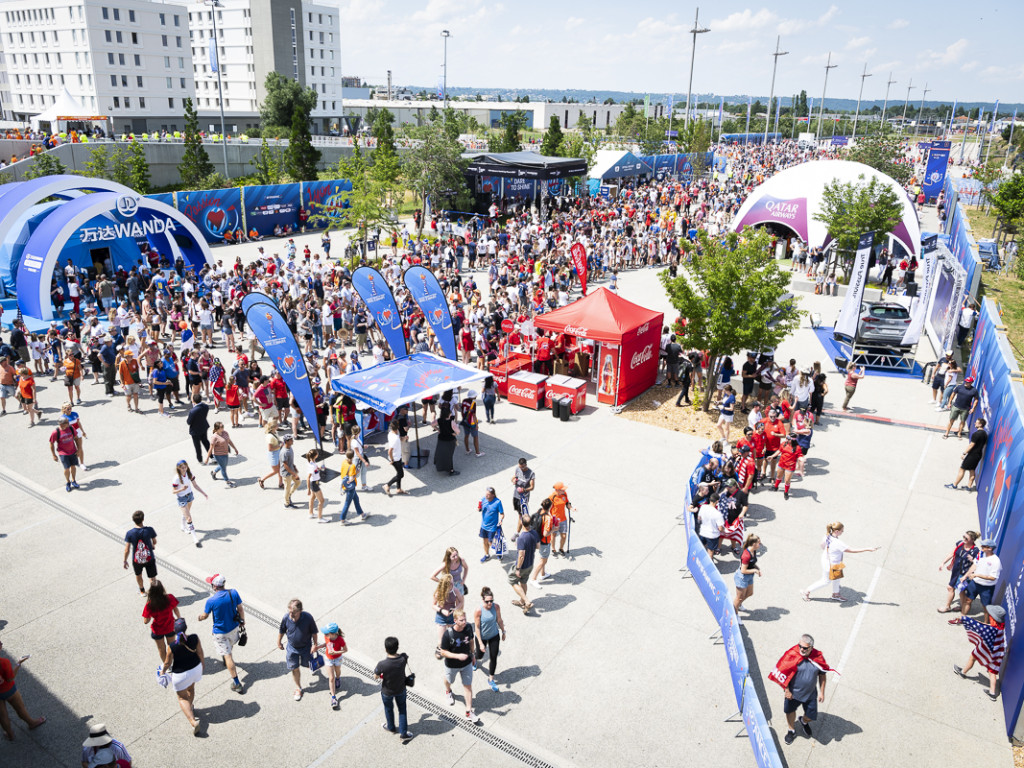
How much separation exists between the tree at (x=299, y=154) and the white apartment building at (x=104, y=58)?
1502 inches

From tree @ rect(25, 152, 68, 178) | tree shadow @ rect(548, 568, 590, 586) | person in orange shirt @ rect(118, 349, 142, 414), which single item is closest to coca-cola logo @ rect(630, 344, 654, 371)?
tree shadow @ rect(548, 568, 590, 586)

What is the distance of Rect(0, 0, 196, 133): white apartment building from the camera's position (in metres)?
73.3

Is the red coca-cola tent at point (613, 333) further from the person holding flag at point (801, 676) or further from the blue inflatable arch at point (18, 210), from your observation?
the blue inflatable arch at point (18, 210)

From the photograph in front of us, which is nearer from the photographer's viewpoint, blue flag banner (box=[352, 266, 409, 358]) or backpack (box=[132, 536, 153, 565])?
backpack (box=[132, 536, 153, 565])

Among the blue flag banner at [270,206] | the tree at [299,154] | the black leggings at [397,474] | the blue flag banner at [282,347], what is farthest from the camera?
the tree at [299,154]

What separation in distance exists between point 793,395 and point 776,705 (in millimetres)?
9159

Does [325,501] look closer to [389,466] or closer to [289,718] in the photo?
[389,466]

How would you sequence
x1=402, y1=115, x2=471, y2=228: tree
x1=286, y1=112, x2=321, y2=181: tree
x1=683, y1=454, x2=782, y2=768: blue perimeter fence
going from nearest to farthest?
x1=683, y1=454, x2=782, y2=768: blue perimeter fence
x1=402, y1=115, x2=471, y2=228: tree
x1=286, y1=112, x2=321, y2=181: tree

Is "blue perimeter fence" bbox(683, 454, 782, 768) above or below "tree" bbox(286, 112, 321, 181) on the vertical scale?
below

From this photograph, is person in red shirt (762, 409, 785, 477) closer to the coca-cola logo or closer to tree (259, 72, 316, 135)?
the coca-cola logo

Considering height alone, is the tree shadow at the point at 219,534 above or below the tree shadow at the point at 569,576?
below

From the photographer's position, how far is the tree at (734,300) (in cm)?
1525

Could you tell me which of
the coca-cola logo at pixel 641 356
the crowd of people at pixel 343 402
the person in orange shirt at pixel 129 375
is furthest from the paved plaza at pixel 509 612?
the coca-cola logo at pixel 641 356

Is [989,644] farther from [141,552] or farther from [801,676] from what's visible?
[141,552]
